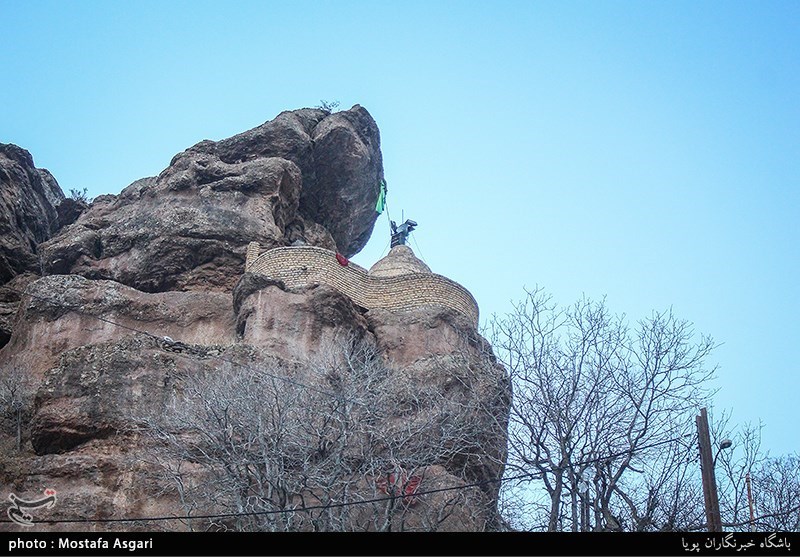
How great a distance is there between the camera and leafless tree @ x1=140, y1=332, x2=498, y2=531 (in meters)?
16.2

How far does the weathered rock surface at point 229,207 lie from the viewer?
29.8 metres

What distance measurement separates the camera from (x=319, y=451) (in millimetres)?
17109

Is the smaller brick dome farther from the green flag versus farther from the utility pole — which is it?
the utility pole

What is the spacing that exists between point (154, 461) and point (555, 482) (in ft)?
25.7

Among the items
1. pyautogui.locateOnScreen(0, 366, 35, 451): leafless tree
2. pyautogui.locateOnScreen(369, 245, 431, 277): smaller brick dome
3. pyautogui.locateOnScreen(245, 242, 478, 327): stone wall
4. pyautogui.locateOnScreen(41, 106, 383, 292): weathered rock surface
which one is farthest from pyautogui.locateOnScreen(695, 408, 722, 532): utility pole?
pyautogui.locateOnScreen(41, 106, 383, 292): weathered rock surface

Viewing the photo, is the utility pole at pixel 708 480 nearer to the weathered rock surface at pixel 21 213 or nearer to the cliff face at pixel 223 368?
the cliff face at pixel 223 368

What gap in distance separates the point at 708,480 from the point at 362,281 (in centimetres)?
1542

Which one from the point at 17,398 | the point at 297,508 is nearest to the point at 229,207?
the point at 17,398

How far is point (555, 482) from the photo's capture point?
16.0 m

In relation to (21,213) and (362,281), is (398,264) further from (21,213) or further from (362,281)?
(21,213)

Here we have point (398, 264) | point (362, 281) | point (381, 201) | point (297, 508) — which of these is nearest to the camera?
point (297, 508)

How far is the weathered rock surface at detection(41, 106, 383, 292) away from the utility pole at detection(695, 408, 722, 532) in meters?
18.3

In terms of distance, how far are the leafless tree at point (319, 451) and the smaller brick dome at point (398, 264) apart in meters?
9.91

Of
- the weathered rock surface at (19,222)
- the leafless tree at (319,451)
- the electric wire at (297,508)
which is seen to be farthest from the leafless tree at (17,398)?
the weathered rock surface at (19,222)
